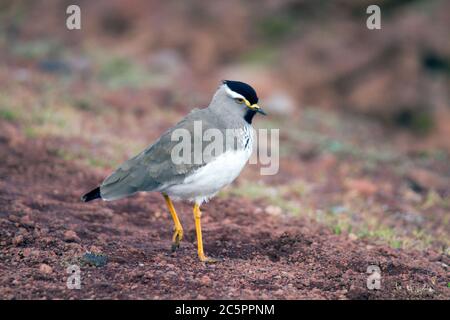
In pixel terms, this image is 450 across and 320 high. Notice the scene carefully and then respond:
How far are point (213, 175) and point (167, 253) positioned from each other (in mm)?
938

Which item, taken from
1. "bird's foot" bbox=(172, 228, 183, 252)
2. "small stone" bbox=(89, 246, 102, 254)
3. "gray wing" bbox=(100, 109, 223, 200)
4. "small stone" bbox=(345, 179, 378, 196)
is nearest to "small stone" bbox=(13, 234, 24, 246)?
"small stone" bbox=(89, 246, 102, 254)

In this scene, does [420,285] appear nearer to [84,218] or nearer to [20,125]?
[84,218]

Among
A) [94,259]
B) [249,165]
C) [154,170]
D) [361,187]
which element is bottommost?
[94,259]

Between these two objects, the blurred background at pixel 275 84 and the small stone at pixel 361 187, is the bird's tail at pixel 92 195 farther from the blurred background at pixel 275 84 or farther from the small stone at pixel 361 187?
the small stone at pixel 361 187

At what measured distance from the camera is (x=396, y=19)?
15359mm

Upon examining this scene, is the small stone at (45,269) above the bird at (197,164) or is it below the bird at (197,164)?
below

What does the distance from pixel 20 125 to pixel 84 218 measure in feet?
12.1

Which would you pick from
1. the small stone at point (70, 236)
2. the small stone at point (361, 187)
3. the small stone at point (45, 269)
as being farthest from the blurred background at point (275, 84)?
the small stone at point (45, 269)

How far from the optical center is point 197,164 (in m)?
5.62

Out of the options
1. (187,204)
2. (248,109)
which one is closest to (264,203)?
(187,204)

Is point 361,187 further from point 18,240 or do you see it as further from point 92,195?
point 18,240

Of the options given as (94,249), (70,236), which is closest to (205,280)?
(94,249)

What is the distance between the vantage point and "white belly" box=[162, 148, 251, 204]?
220 inches

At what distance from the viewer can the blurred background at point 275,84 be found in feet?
31.5
